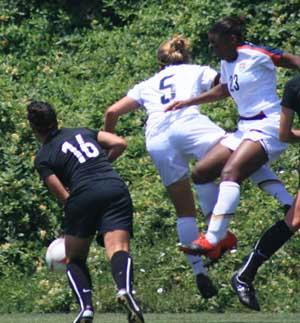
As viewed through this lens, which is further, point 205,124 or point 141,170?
point 141,170

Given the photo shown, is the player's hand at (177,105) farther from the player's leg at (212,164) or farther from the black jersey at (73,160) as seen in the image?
the black jersey at (73,160)

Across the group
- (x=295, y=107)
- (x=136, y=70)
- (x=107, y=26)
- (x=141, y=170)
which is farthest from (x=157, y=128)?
(x=107, y=26)

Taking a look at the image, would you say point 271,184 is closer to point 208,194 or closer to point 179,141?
point 208,194

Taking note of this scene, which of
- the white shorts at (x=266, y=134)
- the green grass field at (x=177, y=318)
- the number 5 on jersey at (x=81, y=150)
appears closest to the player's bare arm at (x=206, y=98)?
the white shorts at (x=266, y=134)

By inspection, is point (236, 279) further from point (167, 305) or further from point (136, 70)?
point (136, 70)

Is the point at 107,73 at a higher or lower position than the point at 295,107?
lower

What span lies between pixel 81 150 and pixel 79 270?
2.79ft

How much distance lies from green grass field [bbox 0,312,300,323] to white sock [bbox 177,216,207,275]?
399 millimetres

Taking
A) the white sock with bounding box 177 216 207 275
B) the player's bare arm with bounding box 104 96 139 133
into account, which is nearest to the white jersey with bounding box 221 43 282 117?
the player's bare arm with bounding box 104 96 139 133

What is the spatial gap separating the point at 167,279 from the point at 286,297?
116 cm

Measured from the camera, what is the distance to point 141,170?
46.4 ft

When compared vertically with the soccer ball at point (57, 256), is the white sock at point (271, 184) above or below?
below

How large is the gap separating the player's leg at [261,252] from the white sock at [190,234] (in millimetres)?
603

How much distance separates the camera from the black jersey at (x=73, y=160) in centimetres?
931
